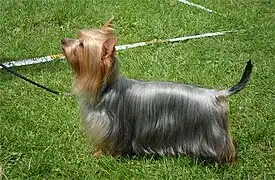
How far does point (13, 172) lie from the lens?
151 inches

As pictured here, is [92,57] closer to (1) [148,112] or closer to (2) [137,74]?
(1) [148,112]

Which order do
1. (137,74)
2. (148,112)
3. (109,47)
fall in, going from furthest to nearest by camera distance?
(137,74) < (148,112) < (109,47)

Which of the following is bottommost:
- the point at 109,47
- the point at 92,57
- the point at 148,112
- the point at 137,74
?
the point at 137,74

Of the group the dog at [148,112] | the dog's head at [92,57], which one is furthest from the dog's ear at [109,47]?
the dog at [148,112]

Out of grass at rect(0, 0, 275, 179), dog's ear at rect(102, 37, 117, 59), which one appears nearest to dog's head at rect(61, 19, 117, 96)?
dog's ear at rect(102, 37, 117, 59)

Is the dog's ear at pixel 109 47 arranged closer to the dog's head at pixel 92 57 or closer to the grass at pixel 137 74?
the dog's head at pixel 92 57

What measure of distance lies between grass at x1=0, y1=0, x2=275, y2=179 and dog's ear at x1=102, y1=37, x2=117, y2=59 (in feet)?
3.43

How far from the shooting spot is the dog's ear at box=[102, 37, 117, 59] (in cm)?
356

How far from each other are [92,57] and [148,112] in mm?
721

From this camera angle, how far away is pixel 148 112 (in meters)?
3.91

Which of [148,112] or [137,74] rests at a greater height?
[148,112]

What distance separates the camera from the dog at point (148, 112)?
147 inches

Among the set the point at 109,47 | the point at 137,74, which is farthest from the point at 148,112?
the point at 137,74

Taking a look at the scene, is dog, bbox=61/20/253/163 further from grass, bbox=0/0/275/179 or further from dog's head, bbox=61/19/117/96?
grass, bbox=0/0/275/179
